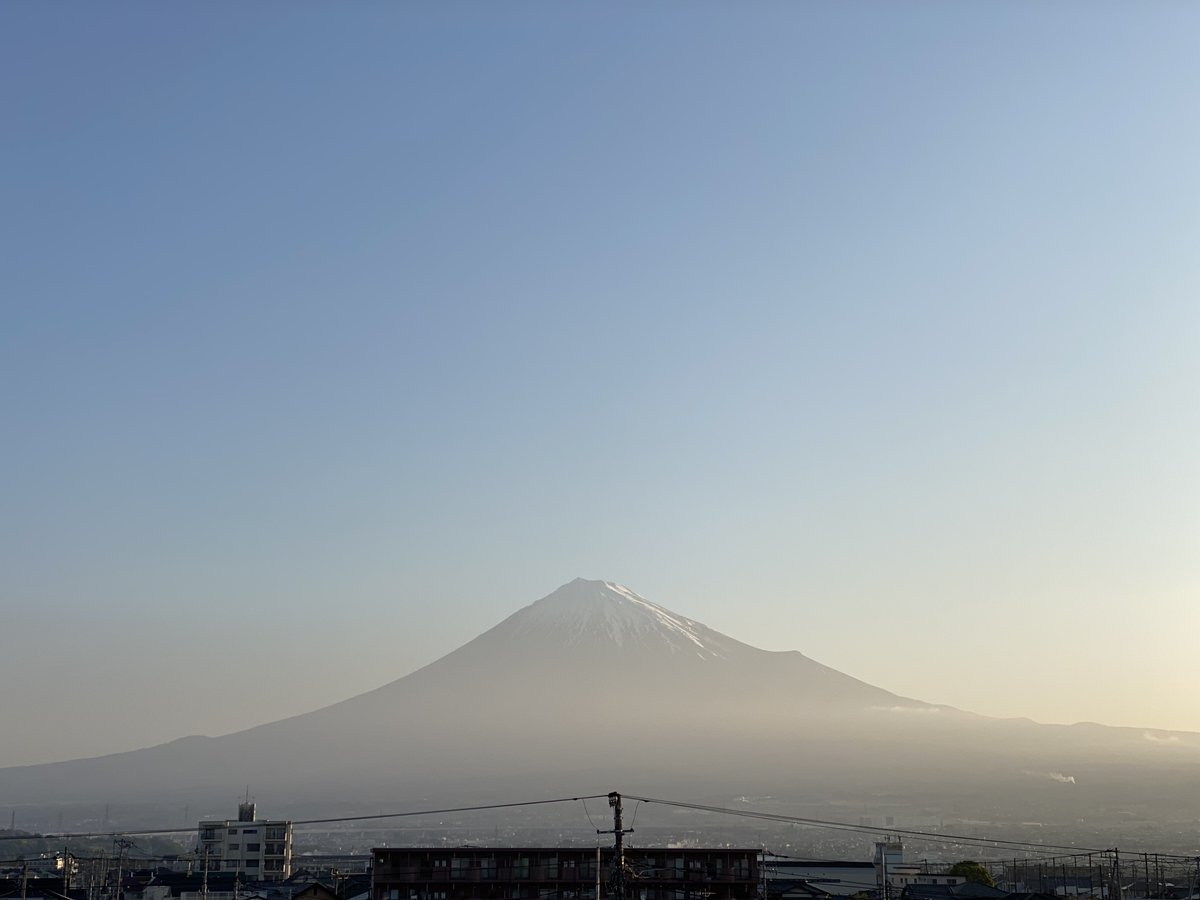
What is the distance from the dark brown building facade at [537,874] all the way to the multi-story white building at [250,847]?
3326 cm

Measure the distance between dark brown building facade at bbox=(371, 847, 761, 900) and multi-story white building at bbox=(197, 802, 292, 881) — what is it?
3326cm

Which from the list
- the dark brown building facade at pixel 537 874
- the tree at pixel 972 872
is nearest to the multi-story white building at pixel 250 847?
the dark brown building facade at pixel 537 874

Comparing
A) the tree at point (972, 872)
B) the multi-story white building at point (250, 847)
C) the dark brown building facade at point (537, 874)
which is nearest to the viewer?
the dark brown building facade at point (537, 874)

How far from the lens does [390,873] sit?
69.1 m

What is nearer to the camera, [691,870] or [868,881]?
[691,870]

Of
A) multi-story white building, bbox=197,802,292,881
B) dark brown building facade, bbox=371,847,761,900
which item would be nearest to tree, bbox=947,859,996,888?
dark brown building facade, bbox=371,847,761,900

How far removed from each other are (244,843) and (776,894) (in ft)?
166

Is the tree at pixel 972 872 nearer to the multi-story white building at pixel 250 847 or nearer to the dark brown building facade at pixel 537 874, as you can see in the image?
the dark brown building facade at pixel 537 874

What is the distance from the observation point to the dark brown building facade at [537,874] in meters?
69.3

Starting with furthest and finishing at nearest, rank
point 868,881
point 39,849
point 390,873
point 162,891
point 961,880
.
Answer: point 39,849 < point 868,881 < point 961,880 < point 162,891 < point 390,873

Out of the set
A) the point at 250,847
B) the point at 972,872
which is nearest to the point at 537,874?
the point at 972,872

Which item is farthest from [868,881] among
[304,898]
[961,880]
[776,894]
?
[304,898]

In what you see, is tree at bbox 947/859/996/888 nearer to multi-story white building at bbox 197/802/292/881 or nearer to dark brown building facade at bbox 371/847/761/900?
dark brown building facade at bbox 371/847/761/900

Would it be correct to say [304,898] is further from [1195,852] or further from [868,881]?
[1195,852]
